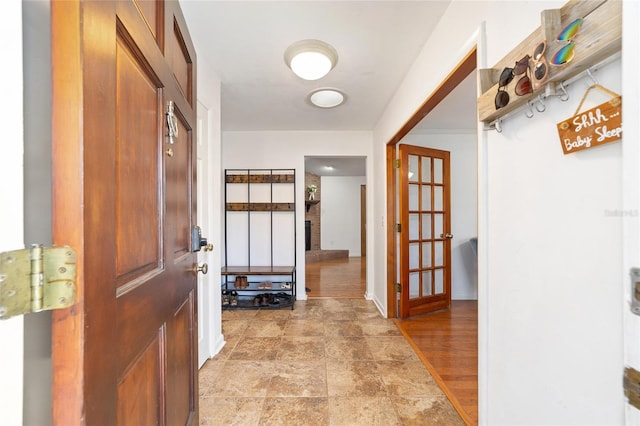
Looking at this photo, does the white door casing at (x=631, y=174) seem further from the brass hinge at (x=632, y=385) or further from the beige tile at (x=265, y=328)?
the beige tile at (x=265, y=328)

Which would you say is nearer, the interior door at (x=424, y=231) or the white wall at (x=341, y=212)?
the interior door at (x=424, y=231)

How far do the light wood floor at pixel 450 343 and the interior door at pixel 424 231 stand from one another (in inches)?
8.2

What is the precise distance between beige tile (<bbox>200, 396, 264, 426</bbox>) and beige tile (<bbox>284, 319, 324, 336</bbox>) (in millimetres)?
952

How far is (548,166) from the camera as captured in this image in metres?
0.84

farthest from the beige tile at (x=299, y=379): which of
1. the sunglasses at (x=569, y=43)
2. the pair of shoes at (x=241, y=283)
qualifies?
the sunglasses at (x=569, y=43)

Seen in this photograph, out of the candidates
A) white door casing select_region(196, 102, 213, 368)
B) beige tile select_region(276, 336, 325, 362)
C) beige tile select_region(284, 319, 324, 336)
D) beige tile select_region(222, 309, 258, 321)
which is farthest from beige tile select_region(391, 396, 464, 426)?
beige tile select_region(222, 309, 258, 321)

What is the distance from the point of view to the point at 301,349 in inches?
90.0

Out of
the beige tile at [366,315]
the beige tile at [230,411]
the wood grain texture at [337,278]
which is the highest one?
the beige tile at [230,411]

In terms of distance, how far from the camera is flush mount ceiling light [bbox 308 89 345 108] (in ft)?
8.27

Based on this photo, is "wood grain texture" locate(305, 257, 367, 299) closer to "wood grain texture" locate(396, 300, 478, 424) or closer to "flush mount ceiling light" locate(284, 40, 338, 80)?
"wood grain texture" locate(396, 300, 478, 424)

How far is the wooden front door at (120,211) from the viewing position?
0.43 meters

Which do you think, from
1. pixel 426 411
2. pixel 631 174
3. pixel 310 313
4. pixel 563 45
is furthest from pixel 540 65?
pixel 310 313

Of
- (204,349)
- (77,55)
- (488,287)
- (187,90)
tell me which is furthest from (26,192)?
(204,349)

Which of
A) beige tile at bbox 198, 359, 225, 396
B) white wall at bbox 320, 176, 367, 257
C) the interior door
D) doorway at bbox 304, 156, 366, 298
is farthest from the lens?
white wall at bbox 320, 176, 367, 257
